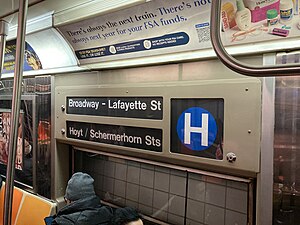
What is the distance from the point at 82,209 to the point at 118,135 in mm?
606

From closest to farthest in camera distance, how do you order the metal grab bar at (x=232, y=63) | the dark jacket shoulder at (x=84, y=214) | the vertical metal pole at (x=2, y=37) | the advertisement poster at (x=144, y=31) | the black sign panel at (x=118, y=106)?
the metal grab bar at (x=232, y=63), the vertical metal pole at (x=2, y=37), the advertisement poster at (x=144, y=31), the black sign panel at (x=118, y=106), the dark jacket shoulder at (x=84, y=214)

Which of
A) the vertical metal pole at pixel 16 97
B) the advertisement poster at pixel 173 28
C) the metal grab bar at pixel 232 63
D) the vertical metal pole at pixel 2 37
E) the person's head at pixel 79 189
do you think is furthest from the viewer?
the person's head at pixel 79 189

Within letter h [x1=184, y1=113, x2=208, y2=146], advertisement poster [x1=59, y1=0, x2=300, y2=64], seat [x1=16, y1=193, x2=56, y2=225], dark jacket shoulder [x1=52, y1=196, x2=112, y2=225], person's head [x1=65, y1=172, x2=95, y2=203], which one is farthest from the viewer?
seat [x1=16, y1=193, x2=56, y2=225]

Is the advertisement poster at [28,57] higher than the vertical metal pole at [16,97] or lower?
higher

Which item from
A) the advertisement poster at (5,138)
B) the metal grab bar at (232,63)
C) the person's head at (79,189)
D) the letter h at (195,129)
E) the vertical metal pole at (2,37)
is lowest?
the person's head at (79,189)

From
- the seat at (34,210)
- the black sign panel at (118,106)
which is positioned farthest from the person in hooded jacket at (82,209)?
the seat at (34,210)

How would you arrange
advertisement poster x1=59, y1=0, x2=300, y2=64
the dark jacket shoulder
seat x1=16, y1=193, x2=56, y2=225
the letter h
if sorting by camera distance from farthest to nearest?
seat x1=16, y1=193, x2=56, y2=225 → the dark jacket shoulder → the letter h → advertisement poster x1=59, y1=0, x2=300, y2=64

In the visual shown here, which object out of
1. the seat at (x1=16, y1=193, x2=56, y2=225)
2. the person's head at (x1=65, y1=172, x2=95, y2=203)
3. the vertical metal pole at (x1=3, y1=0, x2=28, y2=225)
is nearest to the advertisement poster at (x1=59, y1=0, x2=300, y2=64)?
the vertical metal pole at (x1=3, y1=0, x2=28, y2=225)

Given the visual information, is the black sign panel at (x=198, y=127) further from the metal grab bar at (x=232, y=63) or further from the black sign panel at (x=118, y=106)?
the metal grab bar at (x=232, y=63)

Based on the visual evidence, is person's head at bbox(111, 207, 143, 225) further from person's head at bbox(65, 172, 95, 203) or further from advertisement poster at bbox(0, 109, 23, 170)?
advertisement poster at bbox(0, 109, 23, 170)

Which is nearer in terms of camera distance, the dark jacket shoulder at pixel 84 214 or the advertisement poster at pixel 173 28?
the advertisement poster at pixel 173 28

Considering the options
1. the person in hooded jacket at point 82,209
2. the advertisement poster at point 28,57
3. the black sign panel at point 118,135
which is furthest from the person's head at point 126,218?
the advertisement poster at point 28,57

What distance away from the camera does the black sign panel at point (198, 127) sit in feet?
5.35

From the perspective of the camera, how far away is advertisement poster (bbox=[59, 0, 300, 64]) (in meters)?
1.30
